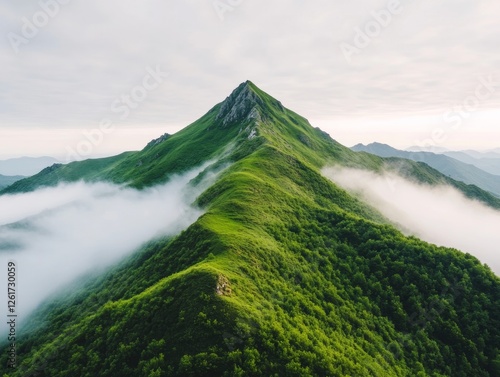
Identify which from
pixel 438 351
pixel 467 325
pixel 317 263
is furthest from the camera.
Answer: pixel 317 263

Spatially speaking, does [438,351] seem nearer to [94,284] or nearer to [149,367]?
[149,367]

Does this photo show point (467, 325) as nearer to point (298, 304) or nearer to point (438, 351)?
point (438, 351)

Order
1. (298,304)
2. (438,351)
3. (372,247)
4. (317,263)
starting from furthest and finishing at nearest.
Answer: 1. (372,247)
2. (317,263)
3. (438,351)
4. (298,304)

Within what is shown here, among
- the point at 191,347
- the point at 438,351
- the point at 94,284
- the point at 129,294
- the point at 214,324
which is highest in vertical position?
the point at 214,324

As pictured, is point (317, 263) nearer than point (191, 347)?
No

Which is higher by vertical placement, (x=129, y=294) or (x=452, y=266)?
(x=452, y=266)

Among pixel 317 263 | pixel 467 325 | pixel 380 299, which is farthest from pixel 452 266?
pixel 317 263

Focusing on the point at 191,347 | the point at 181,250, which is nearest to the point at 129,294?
the point at 181,250
